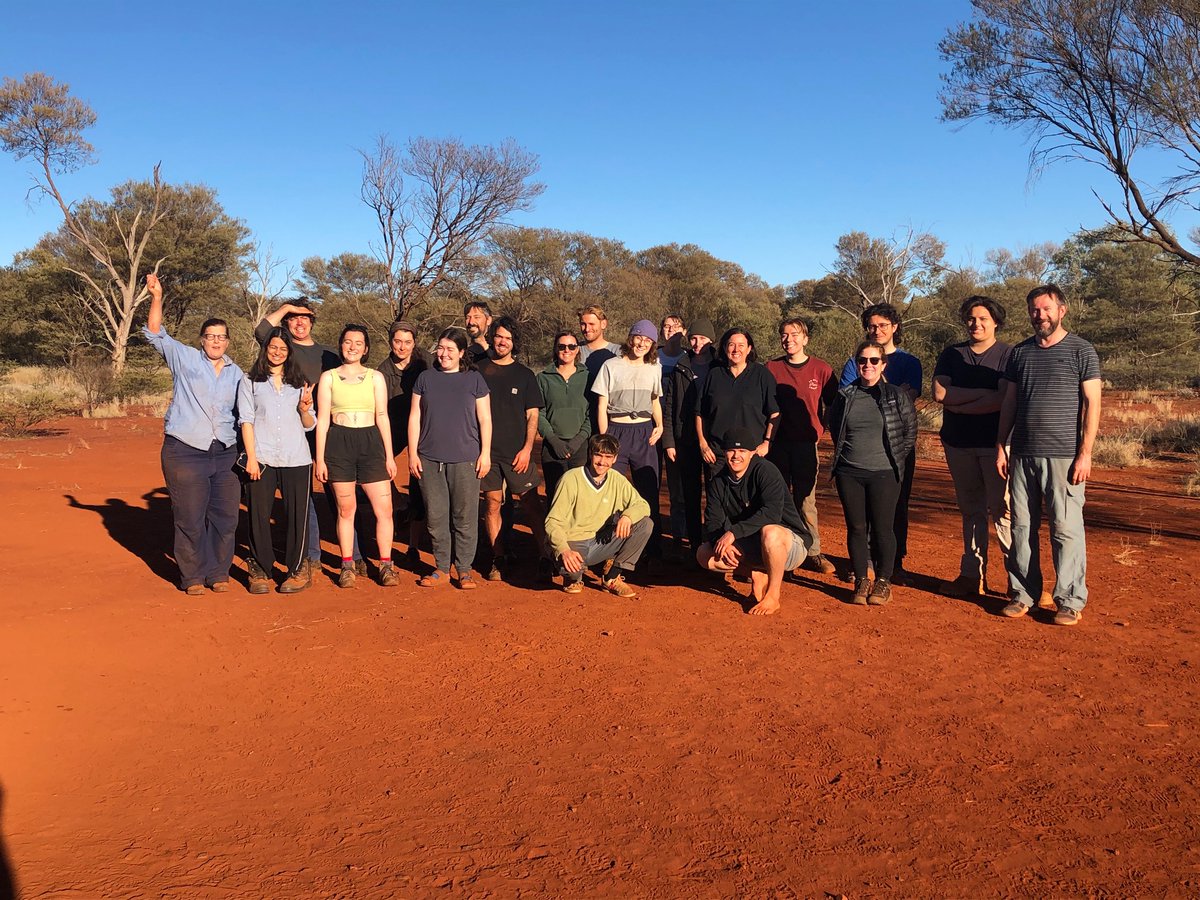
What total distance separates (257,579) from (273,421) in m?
1.14

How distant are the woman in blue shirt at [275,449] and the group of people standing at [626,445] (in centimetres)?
1

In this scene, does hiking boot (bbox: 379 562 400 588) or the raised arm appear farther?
hiking boot (bbox: 379 562 400 588)

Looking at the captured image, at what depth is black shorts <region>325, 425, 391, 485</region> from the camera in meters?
6.05

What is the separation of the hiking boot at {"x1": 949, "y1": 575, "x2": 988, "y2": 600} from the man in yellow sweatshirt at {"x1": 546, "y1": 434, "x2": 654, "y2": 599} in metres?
2.12

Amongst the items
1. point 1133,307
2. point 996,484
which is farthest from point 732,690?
point 1133,307

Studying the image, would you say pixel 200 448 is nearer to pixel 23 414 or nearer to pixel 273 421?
pixel 273 421

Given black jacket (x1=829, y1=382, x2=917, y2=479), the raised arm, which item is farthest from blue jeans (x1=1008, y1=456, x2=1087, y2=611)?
the raised arm

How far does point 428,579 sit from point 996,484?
156 inches

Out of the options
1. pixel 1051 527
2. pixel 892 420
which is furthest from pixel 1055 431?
pixel 892 420

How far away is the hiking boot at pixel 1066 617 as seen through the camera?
17.1ft

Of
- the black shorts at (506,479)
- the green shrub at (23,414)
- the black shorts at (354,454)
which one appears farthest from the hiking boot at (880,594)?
the green shrub at (23,414)

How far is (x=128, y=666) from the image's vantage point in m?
4.72

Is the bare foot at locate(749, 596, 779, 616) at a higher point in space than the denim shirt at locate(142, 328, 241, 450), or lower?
lower

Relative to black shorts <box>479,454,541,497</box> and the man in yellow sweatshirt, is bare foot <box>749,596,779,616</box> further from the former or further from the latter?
black shorts <box>479,454,541,497</box>
